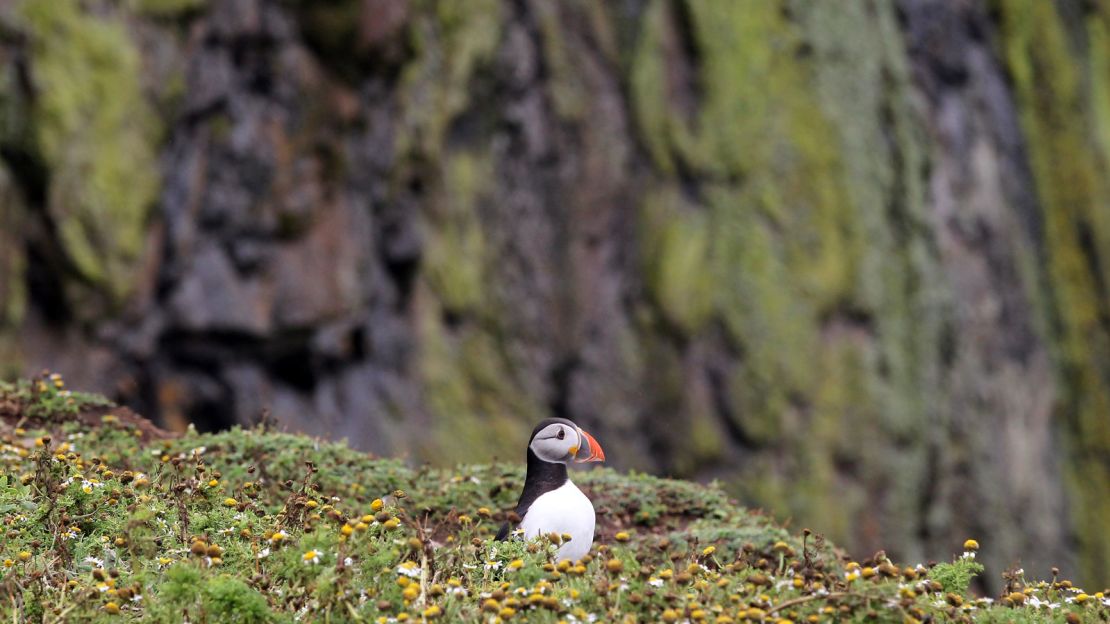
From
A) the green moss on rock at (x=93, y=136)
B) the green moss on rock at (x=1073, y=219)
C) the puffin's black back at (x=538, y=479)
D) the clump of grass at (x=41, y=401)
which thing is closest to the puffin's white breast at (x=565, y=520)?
the puffin's black back at (x=538, y=479)

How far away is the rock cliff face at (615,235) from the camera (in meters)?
13.2

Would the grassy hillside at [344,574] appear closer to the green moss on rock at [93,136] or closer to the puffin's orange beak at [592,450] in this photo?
the puffin's orange beak at [592,450]

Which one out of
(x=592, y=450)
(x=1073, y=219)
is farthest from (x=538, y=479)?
Result: (x=1073, y=219)

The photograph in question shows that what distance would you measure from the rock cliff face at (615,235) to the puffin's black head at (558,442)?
23.9 feet

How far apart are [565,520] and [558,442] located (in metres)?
0.47

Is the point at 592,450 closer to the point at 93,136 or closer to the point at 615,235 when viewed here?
the point at 93,136

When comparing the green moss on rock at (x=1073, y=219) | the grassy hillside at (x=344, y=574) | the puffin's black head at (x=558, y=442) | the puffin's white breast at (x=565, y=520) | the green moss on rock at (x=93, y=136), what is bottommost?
the grassy hillside at (x=344, y=574)

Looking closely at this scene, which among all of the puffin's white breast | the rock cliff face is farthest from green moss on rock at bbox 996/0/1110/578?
the puffin's white breast

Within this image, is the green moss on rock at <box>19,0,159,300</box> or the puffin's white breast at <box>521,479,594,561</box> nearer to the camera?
the puffin's white breast at <box>521,479,594,561</box>

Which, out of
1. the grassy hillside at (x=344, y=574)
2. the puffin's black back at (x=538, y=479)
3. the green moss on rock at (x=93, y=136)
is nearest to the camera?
the grassy hillside at (x=344, y=574)

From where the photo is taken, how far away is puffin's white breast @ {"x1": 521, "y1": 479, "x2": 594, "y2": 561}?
5.34 meters

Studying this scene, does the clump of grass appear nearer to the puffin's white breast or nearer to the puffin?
the puffin

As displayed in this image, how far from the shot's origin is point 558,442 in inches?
227

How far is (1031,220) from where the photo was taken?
2409cm
